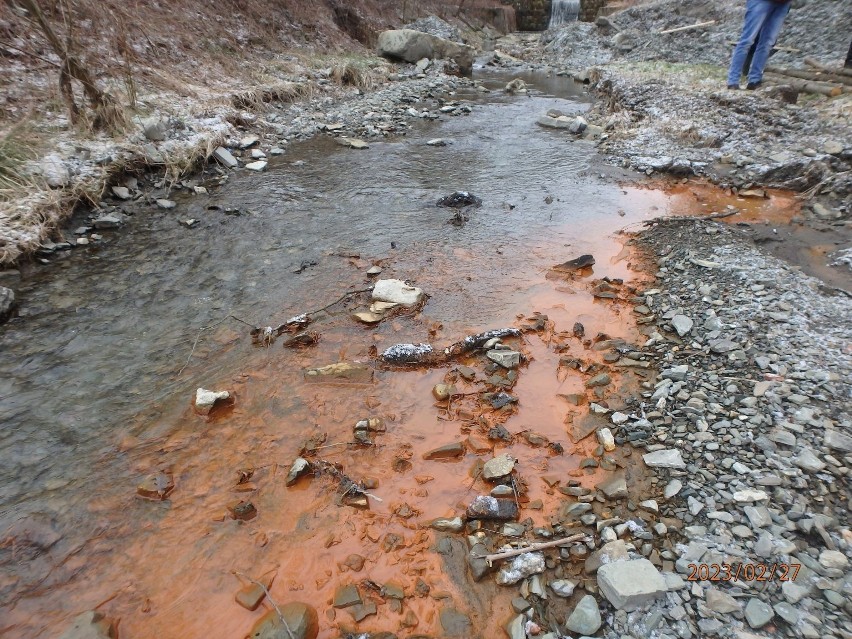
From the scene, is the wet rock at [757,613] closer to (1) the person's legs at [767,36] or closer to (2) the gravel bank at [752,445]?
(2) the gravel bank at [752,445]

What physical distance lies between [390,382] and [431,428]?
2.15 ft

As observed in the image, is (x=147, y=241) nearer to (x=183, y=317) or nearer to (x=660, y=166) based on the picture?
(x=183, y=317)

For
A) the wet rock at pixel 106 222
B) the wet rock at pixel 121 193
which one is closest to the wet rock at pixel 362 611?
the wet rock at pixel 106 222

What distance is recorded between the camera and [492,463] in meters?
3.25

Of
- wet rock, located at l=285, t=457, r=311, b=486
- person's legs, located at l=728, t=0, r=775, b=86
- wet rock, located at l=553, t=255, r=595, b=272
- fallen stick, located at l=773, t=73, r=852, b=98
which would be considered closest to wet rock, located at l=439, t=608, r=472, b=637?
wet rock, located at l=285, t=457, r=311, b=486

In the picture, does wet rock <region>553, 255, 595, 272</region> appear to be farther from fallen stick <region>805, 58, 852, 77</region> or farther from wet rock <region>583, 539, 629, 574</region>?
fallen stick <region>805, 58, 852, 77</region>

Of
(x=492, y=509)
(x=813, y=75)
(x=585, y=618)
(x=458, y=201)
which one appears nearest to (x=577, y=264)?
(x=458, y=201)

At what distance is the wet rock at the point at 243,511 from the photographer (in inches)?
117

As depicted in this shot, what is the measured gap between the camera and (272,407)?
381cm

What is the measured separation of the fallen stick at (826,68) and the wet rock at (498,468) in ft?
36.7

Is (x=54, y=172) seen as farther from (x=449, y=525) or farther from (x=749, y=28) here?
(x=749, y=28)

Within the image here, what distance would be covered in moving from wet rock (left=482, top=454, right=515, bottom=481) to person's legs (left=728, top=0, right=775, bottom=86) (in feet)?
35.3

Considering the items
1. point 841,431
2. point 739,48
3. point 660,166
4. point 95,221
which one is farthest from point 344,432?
point 739,48

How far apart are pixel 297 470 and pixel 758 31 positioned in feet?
39.3
